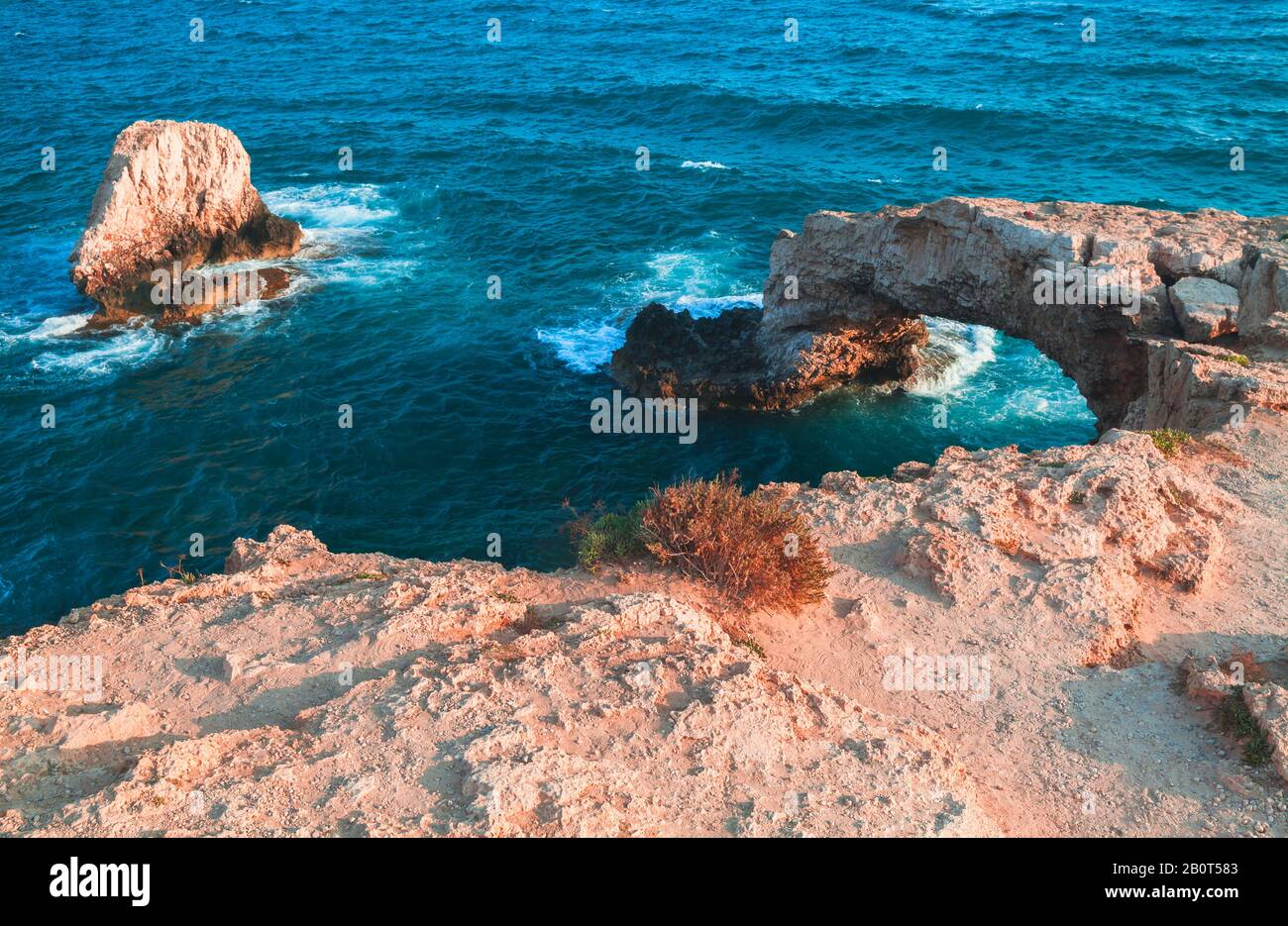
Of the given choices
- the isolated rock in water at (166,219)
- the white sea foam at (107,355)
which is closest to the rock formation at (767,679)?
the white sea foam at (107,355)

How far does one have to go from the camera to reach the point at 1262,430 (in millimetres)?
18203

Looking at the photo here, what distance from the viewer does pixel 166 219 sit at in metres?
36.8

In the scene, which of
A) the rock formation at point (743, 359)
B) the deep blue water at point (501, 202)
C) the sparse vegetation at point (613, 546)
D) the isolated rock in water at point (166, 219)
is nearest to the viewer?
the sparse vegetation at point (613, 546)

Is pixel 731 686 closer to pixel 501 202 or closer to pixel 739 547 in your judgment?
pixel 739 547

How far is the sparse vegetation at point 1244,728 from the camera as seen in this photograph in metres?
11.8

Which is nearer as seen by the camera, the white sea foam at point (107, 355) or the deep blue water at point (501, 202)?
the deep blue water at point (501, 202)

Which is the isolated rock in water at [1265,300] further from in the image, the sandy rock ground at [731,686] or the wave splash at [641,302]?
the wave splash at [641,302]

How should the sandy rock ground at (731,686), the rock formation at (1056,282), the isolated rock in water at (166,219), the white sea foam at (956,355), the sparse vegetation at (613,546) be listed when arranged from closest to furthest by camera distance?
1. the sandy rock ground at (731,686)
2. the sparse vegetation at (613,546)
3. the rock formation at (1056,282)
4. the white sea foam at (956,355)
5. the isolated rock in water at (166,219)

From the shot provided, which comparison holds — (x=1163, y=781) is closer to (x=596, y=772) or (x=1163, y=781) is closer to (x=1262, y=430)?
(x=596, y=772)

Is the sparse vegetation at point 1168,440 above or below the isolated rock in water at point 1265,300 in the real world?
below

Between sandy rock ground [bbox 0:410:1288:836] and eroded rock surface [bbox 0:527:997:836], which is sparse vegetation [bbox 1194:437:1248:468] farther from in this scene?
eroded rock surface [bbox 0:527:997:836]

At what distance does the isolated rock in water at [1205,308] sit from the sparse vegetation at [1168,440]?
3.19 meters

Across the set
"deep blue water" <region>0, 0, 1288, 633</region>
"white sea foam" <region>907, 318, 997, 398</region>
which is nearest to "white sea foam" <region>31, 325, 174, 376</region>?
"deep blue water" <region>0, 0, 1288, 633</region>

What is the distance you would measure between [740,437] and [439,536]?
910 cm
